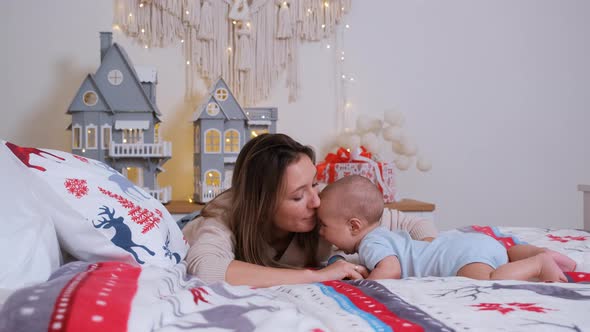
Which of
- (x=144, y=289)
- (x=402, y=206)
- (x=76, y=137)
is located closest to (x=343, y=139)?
(x=402, y=206)

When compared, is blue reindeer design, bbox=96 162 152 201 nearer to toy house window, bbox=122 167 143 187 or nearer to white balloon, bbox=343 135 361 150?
toy house window, bbox=122 167 143 187

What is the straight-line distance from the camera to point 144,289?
2.69 feet

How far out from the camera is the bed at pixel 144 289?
0.72 meters

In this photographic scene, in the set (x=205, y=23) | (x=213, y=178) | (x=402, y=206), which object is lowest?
(x=402, y=206)

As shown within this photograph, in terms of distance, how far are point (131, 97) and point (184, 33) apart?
18.1 inches

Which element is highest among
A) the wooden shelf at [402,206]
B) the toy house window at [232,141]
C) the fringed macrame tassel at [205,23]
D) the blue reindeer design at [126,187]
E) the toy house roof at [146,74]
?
the fringed macrame tassel at [205,23]

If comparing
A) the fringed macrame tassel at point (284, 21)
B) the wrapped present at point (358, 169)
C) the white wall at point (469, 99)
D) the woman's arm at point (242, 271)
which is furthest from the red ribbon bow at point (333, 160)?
the woman's arm at point (242, 271)

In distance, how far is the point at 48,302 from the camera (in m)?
0.69

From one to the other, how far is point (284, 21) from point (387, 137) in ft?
2.49

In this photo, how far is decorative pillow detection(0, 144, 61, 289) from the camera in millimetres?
899

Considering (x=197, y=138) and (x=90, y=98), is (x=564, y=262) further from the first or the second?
(x=90, y=98)

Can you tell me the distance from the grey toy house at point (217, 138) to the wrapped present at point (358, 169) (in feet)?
1.33

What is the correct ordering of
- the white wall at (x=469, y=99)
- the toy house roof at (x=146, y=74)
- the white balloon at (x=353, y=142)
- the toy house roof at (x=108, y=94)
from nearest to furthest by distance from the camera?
the toy house roof at (x=108, y=94), the toy house roof at (x=146, y=74), the white balloon at (x=353, y=142), the white wall at (x=469, y=99)

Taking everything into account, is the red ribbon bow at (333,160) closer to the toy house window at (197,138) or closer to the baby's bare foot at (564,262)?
the toy house window at (197,138)
